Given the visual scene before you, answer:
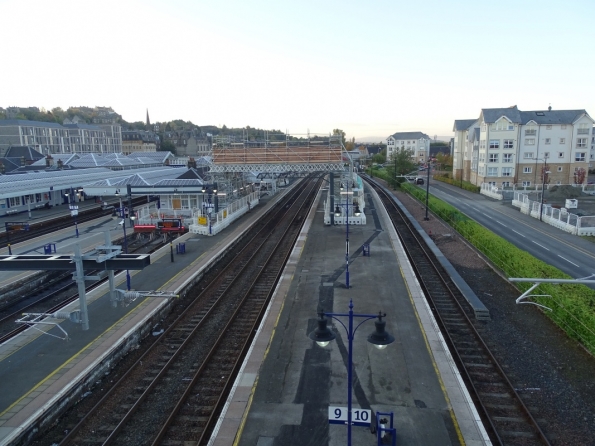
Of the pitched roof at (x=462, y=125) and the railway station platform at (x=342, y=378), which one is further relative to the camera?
the pitched roof at (x=462, y=125)

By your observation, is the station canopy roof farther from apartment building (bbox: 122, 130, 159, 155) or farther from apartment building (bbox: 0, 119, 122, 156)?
apartment building (bbox: 122, 130, 159, 155)

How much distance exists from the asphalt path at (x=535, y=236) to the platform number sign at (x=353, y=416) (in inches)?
758

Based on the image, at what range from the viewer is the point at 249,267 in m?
26.8

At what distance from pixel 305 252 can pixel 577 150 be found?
5559 centimetres

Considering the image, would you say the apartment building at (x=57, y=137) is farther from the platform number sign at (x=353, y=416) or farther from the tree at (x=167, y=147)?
the platform number sign at (x=353, y=416)

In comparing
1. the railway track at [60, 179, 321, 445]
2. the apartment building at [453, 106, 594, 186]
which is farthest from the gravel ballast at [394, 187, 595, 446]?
the apartment building at [453, 106, 594, 186]

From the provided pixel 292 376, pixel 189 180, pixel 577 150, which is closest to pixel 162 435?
pixel 292 376

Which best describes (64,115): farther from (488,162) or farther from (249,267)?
(249,267)

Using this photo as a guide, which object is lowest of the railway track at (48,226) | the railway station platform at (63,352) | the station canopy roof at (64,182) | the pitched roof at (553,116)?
the railway station platform at (63,352)

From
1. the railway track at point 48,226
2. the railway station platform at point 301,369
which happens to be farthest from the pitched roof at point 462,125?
the railway station platform at point 301,369

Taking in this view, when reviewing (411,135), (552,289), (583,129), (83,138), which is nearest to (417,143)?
(411,135)

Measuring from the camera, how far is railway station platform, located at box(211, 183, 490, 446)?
1060 centimetres

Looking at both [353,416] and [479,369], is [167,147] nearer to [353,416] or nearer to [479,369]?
[479,369]

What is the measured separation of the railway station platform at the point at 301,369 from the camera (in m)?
10.7
